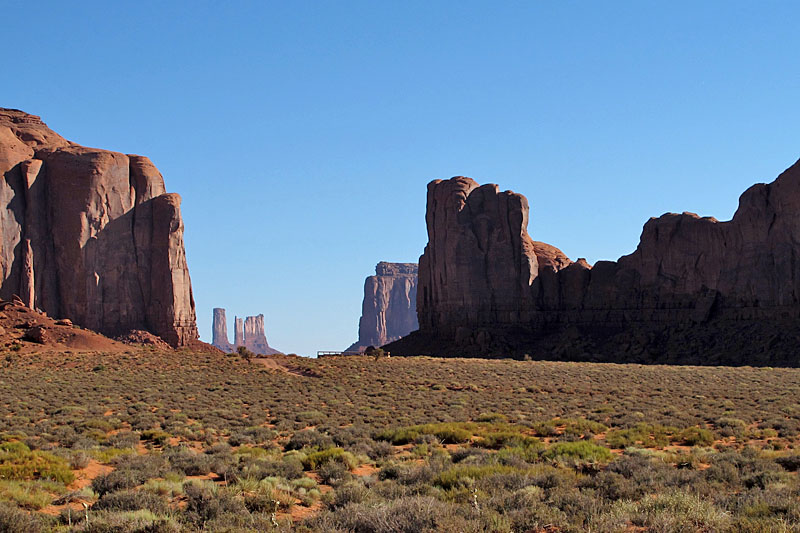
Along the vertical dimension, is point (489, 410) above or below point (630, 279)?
below

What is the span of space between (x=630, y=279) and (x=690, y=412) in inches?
2083

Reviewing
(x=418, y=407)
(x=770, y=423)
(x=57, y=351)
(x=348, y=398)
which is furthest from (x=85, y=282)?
(x=770, y=423)

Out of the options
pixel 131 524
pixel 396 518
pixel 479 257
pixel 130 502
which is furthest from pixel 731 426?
pixel 479 257

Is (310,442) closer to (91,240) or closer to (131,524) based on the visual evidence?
(131,524)

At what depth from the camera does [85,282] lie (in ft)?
212

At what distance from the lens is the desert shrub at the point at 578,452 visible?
594 inches

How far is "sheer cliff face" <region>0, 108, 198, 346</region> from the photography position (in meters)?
63.7

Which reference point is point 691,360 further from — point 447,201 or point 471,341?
point 447,201

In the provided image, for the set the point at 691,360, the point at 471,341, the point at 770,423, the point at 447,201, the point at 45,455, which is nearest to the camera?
the point at 45,455

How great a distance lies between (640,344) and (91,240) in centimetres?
4920

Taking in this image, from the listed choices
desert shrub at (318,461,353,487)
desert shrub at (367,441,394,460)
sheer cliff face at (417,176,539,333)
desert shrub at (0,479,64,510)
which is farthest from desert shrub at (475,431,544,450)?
sheer cliff face at (417,176,539,333)

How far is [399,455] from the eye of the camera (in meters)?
16.7

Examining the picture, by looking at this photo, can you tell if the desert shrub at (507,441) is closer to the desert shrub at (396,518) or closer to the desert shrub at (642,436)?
the desert shrub at (642,436)

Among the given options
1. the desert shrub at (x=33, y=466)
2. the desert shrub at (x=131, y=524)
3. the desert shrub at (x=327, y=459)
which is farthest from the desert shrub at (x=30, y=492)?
the desert shrub at (x=327, y=459)
